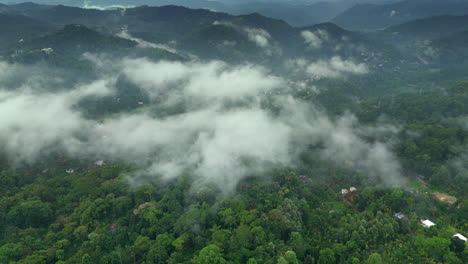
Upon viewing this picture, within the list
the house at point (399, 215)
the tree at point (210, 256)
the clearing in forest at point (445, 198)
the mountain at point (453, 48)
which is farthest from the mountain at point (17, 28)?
the mountain at point (453, 48)

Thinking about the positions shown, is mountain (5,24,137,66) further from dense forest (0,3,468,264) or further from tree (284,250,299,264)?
tree (284,250,299,264)

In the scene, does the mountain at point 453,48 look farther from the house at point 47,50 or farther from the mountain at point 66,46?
the house at point 47,50

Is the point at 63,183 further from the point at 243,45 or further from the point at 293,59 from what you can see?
the point at 293,59

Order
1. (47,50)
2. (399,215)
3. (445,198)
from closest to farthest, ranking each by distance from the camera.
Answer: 1. (399,215)
2. (445,198)
3. (47,50)

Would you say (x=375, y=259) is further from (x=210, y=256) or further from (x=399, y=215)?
(x=210, y=256)

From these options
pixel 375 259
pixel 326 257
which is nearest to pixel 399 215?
pixel 375 259

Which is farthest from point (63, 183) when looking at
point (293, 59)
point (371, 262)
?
point (293, 59)

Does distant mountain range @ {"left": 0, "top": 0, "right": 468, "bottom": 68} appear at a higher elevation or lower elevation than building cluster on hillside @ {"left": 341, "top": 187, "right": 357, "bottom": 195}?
higher

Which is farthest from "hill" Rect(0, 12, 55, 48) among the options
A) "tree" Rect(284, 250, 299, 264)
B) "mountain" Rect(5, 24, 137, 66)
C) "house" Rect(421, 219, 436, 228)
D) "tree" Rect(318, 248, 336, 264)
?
"house" Rect(421, 219, 436, 228)
